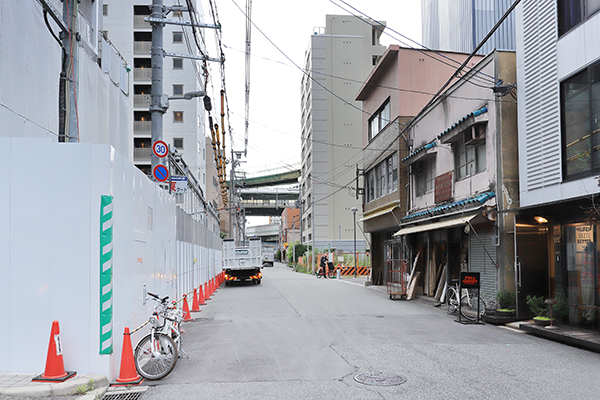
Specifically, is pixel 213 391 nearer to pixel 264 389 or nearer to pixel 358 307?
pixel 264 389

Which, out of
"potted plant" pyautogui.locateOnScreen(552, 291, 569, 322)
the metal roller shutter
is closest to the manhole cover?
"potted plant" pyautogui.locateOnScreen(552, 291, 569, 322)

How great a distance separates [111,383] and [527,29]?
1327 centimetres

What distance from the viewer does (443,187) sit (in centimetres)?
1992

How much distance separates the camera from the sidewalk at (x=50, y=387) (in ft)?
21.4

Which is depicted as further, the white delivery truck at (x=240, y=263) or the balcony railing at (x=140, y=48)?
the balcony railing at (x=140, y=48)

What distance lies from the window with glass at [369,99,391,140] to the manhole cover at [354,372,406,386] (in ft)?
66.3

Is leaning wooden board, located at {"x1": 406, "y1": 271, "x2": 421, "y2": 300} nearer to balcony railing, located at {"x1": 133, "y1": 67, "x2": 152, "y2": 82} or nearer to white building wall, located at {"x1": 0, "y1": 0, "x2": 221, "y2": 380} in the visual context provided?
white building wall, located at {"x1": 0, "y1": 0, "x2": 221, "y2": 380}

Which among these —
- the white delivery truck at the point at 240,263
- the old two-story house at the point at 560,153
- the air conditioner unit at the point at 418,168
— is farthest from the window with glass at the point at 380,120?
the old two-story house at the point at 560,153

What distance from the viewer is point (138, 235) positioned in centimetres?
938

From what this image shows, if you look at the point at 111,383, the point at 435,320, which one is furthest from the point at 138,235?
the point at 435,320

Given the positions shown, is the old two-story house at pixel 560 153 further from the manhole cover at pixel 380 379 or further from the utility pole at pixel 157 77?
the utility pole at pixel 157 77

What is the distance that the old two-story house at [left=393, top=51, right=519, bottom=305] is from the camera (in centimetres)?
1535

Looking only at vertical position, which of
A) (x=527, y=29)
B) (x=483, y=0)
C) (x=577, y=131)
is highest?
(x=483, y=0)

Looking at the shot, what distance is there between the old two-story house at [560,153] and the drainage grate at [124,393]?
9.21m
